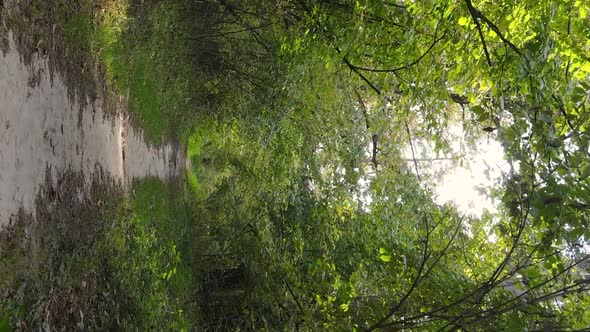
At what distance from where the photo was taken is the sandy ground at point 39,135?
473 centimetres

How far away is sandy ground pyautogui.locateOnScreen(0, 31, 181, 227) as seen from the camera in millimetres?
4727

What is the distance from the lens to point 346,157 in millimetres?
9703

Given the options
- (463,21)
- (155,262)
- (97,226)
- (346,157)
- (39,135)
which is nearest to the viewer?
(463,21)

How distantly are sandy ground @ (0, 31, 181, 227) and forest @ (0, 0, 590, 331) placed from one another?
0.56 meters

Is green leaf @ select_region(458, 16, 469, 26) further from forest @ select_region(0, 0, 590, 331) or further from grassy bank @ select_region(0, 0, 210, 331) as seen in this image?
grassy bank @ select_region(0, 0, 210, 331)

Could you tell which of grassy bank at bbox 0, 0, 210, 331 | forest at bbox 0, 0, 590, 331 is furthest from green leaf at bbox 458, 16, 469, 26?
grassy bank at bbox 0, 0, 210, 331

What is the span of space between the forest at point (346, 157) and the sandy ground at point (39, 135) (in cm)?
56

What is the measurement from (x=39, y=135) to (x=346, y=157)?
18.1 feet

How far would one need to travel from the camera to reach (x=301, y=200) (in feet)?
31.8

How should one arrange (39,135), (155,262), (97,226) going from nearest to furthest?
(39,135), (97,226), (155,262)

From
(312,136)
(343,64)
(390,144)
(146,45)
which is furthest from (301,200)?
(146,45)

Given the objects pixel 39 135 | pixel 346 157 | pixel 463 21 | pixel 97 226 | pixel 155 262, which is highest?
pixel 463 21

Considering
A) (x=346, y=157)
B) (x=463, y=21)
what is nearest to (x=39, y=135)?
(x=463, y=21)

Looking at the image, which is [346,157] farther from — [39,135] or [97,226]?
[39,135]
